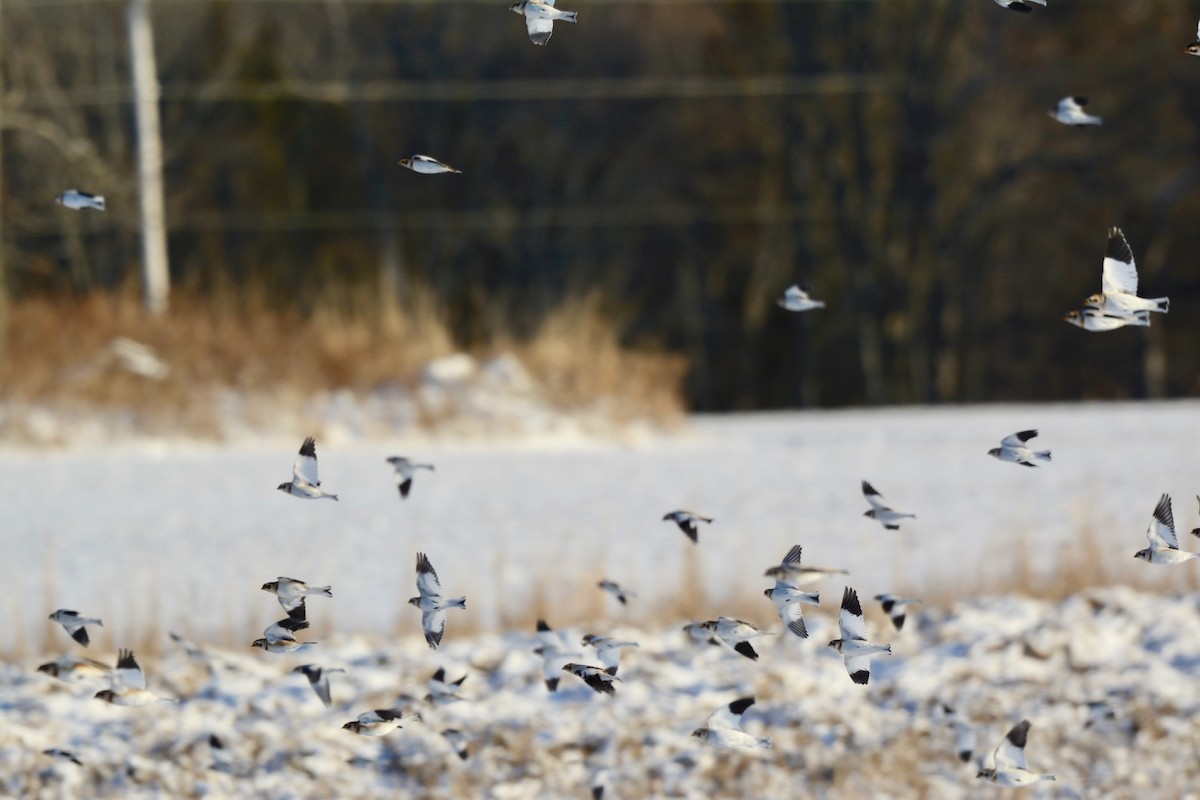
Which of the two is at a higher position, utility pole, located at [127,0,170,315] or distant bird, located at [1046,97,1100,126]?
utility pole, located at [127,0,170,315]

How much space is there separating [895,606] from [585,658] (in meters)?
1.21

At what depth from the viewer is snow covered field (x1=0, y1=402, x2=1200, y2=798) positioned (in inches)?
200

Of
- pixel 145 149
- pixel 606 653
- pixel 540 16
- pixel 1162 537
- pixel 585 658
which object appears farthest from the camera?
pixel 145 149

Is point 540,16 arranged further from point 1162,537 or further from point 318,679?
point 318,679

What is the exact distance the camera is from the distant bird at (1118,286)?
3.52 m

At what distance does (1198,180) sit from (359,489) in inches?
542

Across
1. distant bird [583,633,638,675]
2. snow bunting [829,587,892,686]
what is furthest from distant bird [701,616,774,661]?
distant bird [583,633,638,675]

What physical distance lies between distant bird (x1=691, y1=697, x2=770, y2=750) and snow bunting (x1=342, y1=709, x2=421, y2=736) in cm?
86

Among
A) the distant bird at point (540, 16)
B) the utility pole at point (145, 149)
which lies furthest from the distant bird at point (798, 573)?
the utility pole at point (145, 149)

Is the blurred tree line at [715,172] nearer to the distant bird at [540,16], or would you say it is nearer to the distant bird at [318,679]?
the distant bird at [318,679]

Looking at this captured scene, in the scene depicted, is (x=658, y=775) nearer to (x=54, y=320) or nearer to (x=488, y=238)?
(x=54, y=320)

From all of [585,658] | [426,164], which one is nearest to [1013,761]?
[585,658]

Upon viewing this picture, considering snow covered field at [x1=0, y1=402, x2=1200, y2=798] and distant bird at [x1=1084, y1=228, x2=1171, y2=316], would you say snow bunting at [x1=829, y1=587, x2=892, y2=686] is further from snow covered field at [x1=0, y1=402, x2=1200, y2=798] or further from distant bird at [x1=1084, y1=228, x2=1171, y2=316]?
snow covered field at [x1=0, y1=402, x2=1200, y2=798]

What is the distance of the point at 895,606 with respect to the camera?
4.71 metres
